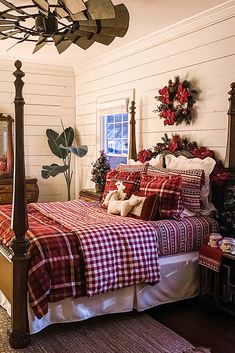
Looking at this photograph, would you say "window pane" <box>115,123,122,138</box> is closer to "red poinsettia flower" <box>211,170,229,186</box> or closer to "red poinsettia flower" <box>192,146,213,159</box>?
"red poinsettia flower" <box>192,146,213,159</box>

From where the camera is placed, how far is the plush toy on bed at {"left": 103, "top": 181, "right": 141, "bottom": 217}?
11.7ft

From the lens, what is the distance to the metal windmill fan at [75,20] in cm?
248

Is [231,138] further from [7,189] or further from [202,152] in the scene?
[7,189]

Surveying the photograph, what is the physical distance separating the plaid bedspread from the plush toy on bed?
0.25 meters

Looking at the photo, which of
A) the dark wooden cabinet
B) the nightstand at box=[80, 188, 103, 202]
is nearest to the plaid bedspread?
the nightstand at box=[80, 188, 103, 202]

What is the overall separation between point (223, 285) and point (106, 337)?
108 cm

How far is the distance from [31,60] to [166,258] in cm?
396

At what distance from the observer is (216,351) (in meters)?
2.61

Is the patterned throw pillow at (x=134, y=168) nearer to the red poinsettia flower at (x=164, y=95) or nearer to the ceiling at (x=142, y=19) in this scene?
the red poinsettia flower at (x=164, y=95)

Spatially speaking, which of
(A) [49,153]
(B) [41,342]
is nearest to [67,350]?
(B) [41,342]

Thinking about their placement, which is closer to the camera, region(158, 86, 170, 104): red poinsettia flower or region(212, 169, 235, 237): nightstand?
region(212, 169, 235, 237): nightstand

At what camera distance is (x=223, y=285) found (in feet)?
10.6

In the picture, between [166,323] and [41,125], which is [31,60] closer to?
[41,125]

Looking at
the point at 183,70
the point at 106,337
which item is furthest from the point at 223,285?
the point at 183,70
